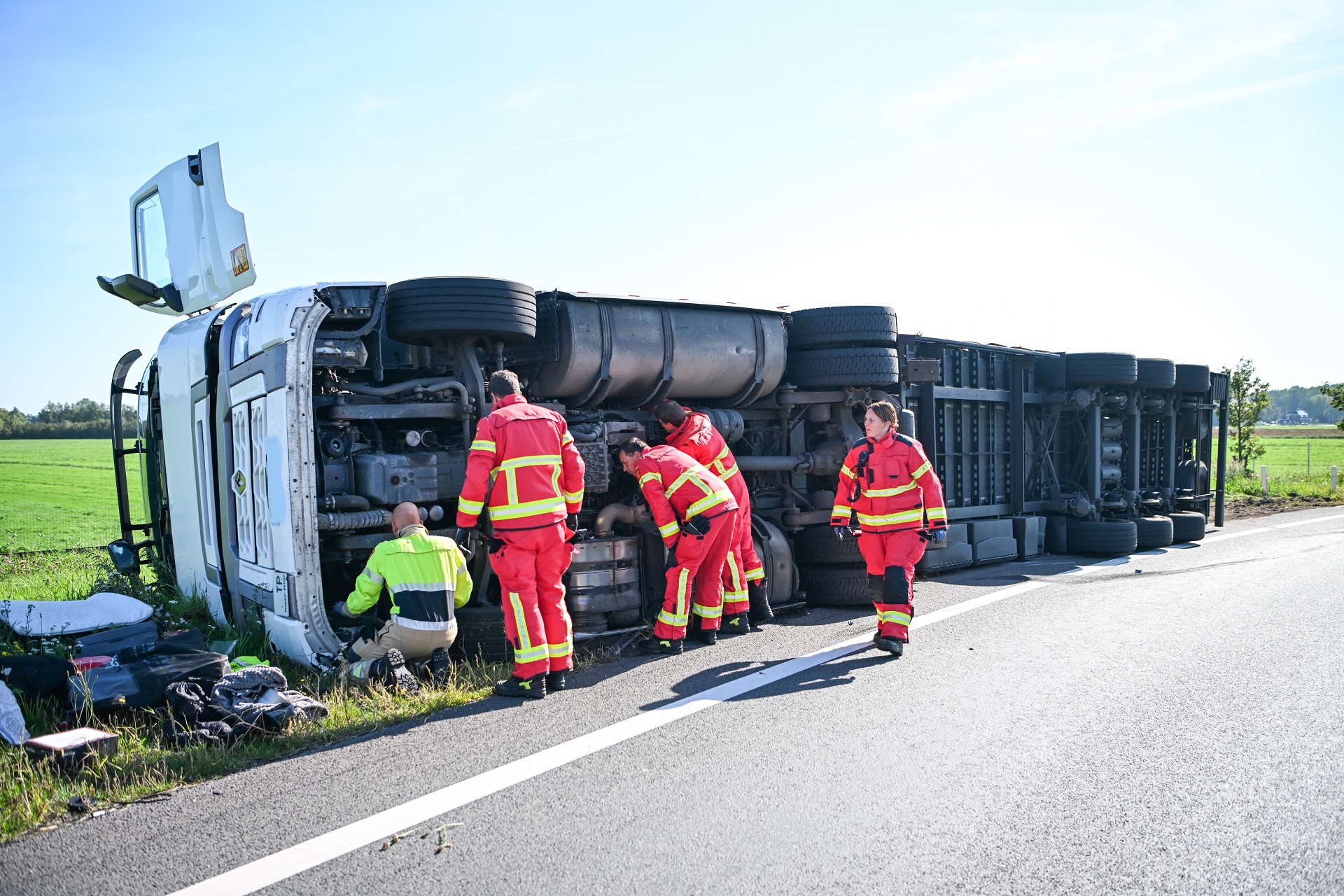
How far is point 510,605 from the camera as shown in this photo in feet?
17.1

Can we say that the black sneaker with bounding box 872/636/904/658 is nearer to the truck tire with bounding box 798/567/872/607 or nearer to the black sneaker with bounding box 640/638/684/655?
the black sneaker with bounding box 640/638/684/655

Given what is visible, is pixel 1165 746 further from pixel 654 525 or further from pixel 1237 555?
pixel 1237 555

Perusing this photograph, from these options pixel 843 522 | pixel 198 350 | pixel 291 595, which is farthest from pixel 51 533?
pixel 843 522

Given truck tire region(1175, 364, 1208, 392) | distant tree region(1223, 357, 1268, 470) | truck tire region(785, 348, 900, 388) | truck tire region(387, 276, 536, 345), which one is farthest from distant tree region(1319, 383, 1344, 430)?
truck tire region(387, 276, 536, 345)

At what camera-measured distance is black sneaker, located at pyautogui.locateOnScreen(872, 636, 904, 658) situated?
18.9ft

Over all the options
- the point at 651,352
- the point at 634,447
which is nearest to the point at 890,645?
the point at 634,447

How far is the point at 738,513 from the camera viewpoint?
674 centimetres

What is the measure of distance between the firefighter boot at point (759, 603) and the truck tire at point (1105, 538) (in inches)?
216

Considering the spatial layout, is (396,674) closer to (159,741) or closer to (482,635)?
(482,635)

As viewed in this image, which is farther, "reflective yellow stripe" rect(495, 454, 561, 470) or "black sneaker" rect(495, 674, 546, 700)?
"reflective yellow stripe" rect(495, 454, 561, 470)

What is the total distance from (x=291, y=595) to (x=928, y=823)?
4131mm

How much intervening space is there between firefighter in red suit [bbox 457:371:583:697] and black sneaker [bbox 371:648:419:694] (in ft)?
1.58

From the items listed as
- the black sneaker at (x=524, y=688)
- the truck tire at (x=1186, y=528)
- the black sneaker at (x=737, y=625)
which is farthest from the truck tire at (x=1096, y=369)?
the black sneaker at (x=524, y=688)

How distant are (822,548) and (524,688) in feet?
12.1
